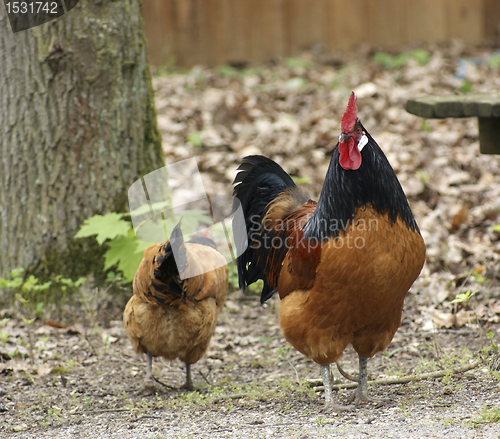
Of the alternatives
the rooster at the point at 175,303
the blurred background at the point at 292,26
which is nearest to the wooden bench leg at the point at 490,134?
the rooster at the point at 175,303

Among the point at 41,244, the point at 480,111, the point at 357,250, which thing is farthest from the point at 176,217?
the point at 480,111

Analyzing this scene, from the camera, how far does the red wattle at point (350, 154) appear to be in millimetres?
3215

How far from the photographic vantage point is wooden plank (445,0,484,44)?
1231cm

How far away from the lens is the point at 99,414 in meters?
3.68

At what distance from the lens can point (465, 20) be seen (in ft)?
40.7

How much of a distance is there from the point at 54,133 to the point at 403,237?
127 inches

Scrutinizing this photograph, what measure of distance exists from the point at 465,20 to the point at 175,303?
11171 mm

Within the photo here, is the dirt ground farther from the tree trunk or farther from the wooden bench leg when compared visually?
the wooden bench leg

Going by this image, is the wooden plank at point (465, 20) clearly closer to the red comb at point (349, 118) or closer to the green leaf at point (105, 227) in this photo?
the green leaf at point (105, 227)

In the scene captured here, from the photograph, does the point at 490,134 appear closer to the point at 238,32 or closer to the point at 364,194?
the point at 364,194

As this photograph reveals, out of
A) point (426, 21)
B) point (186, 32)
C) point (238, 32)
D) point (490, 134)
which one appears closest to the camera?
point (490, 134)

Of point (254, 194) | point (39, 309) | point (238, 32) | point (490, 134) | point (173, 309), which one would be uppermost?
→ point (238, 32)

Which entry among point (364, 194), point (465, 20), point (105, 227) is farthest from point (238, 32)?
point (364, 194)

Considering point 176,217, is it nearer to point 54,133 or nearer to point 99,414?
point 54,133
